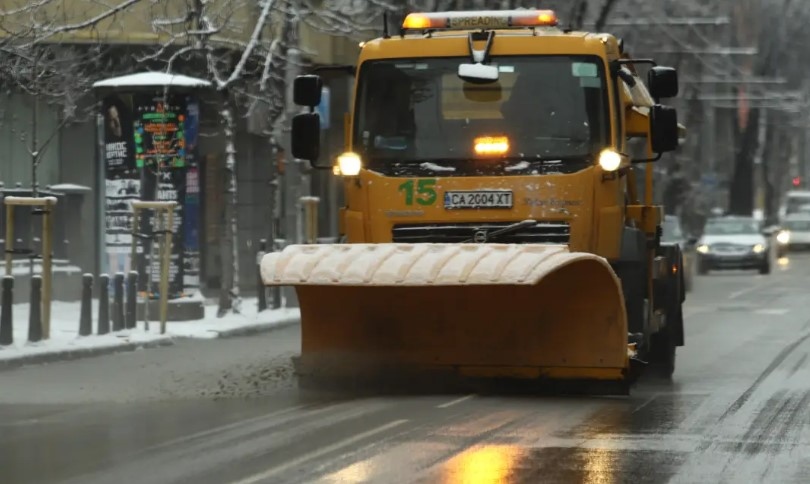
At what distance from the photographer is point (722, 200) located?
8850cm

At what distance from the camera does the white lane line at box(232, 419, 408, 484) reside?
29.7 ft

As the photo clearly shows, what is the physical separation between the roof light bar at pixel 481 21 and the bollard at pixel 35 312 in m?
5.53

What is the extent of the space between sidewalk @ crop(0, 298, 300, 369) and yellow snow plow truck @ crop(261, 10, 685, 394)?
14.1 ft

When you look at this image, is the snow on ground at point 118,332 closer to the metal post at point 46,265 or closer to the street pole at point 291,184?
the metal post at point 46,265

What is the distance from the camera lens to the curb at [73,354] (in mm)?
16375

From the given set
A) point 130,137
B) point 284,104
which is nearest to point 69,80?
point 130,137

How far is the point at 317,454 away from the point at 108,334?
9.77 metres

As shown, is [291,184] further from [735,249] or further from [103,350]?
[103,350]

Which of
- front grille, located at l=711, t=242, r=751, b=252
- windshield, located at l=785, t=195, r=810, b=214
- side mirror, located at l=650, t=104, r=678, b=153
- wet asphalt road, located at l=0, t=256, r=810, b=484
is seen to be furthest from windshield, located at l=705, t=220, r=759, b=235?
side mirror, located at l=650, t=104, r=678, b=153

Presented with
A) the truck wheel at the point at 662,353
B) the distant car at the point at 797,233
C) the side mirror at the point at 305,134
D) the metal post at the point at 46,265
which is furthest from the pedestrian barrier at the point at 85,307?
the distant car at the point at 797,233

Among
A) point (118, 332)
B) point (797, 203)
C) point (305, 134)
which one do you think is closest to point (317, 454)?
point (305, 134)

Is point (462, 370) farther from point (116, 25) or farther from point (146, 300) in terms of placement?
point (116, 25)

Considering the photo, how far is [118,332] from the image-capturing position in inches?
768

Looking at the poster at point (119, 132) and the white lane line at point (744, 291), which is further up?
the poster at point (119, 132)
